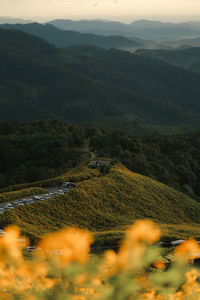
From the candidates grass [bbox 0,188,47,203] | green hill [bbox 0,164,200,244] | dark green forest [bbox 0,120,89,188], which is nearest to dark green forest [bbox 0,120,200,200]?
dark green forest [bbox 0,120,89,188]

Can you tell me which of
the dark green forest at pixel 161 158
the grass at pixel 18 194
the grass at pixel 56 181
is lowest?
the dark green forest at pixel 161 158

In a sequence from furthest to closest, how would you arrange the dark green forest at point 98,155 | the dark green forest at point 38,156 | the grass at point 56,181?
the dark green forest at point 98,155 < the dark green forest at point 38,156 < the grass at point 56,181

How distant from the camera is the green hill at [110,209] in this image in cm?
2906

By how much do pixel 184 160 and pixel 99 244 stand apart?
52.5m

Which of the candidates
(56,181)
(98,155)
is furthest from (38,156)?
(56,181)

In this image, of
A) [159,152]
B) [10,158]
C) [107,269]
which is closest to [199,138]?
[159,152]

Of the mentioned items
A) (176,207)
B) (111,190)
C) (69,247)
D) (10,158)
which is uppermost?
(69,247)

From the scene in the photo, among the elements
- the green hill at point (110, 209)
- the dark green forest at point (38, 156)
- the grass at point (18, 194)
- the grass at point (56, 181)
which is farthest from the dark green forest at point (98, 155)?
the grass at point (18, 194)

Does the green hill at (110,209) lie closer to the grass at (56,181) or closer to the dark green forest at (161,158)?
the grass at (56,181)

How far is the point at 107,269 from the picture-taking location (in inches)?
312

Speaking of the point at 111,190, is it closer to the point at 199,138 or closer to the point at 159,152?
the point at 159,152

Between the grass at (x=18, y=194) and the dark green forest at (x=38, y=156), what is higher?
the grass at (x=18, y=194)

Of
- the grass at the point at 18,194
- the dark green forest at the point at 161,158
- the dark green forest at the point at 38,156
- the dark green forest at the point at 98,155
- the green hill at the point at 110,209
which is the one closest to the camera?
the green hill at the point at 110,209

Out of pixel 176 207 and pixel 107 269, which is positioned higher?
pixel 107 269
